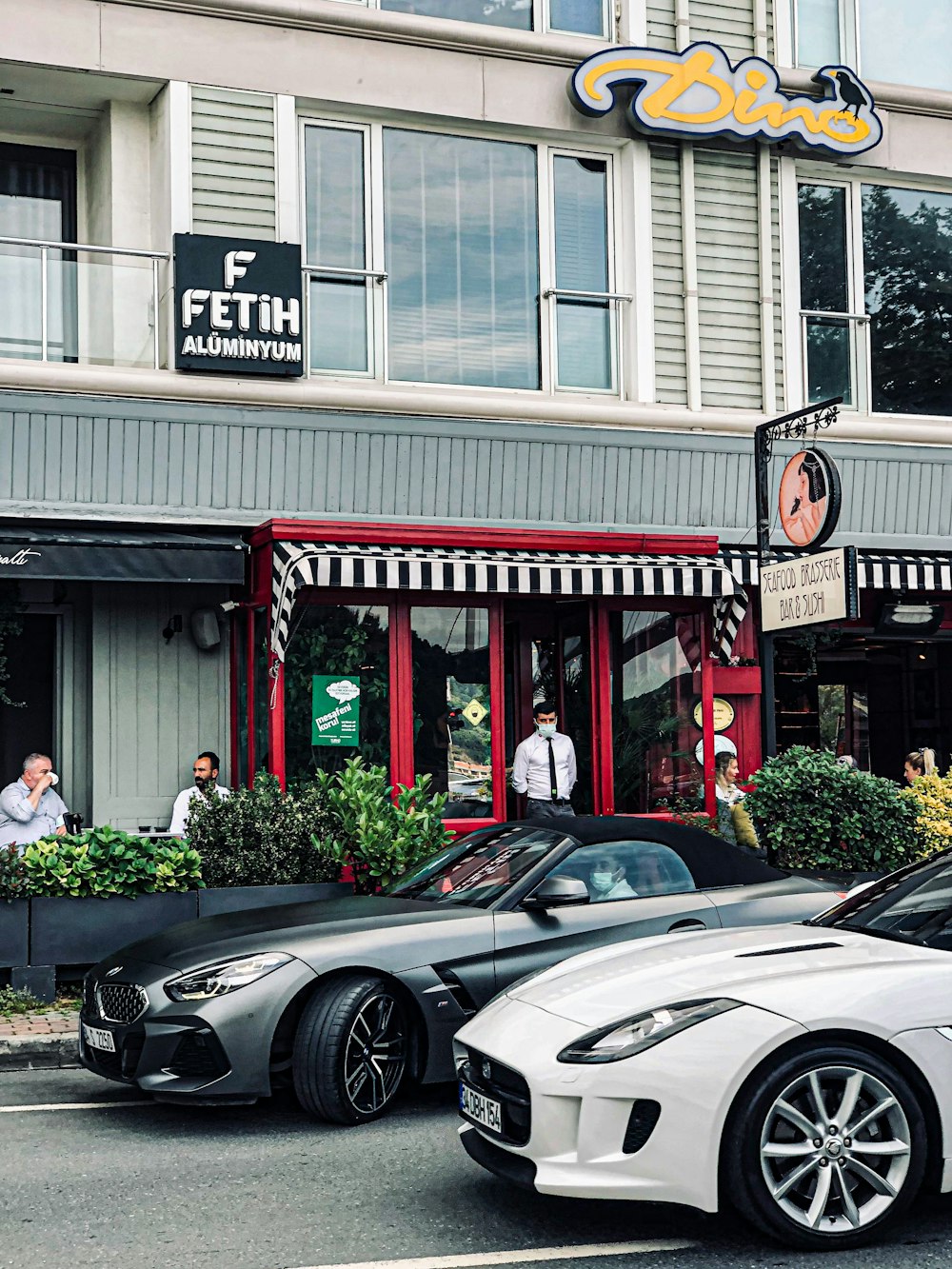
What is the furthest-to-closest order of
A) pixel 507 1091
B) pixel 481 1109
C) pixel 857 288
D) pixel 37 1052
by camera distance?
pixel 857 288
pixel 37 1052
pixel 481 1109
pixel 507 1091

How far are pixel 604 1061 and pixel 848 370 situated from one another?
1237cm

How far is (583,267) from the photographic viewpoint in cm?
1534

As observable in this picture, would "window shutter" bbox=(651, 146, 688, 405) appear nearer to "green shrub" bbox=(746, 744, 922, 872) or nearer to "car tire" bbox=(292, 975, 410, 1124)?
"green shrub" bbox=(746, 744, 922, 872)

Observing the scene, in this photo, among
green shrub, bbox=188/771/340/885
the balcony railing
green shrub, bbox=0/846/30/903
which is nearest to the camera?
green shrub, bbox=0/846/30/903

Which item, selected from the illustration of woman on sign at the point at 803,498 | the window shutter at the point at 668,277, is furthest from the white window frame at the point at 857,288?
the illustration of woman on sign at the point at 803,498

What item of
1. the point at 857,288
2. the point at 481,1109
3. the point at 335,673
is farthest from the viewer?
the point at 857,288

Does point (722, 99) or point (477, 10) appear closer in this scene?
point (477, 10)

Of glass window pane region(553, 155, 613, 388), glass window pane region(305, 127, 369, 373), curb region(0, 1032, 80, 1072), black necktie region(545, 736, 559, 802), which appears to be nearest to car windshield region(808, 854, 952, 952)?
curb region(0, 1032, 80, 1072)

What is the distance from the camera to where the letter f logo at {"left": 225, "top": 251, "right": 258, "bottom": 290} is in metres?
13.7

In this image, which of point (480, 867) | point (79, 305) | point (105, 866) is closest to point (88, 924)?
point (105, 866)

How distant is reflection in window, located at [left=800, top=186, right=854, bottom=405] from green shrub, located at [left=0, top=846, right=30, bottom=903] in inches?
379

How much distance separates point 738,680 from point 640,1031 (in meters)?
10.8

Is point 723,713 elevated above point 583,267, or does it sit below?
below

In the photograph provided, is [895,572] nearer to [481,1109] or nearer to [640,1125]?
[481,1109]
